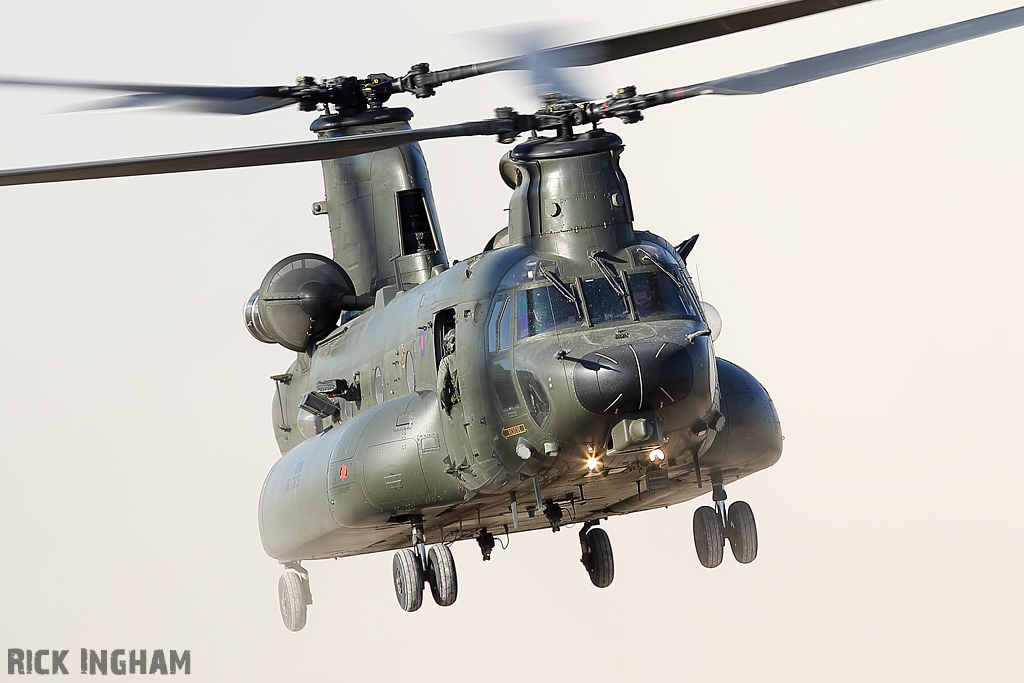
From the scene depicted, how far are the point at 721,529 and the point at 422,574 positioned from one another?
289 cm

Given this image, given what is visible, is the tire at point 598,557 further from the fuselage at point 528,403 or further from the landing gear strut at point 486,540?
the landing gear strut at point 486,540

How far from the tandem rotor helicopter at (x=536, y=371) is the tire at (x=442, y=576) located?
2 cm

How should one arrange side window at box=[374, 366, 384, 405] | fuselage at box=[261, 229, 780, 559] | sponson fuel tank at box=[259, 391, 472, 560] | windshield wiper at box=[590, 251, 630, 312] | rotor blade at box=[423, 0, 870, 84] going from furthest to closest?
1. side window at box=[374, 366, 384, 405]
2. sponson fuel tank at box=[259, 391, 472, 560]
3. windshield wiper at box=[590, 251, 630, 312]
4. fuselage at box=[261, 229, 780, 559]
5. rotor blade at box=[423, 0, 870, 84]

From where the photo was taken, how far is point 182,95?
1445 cm

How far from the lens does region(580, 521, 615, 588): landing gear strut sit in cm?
1662

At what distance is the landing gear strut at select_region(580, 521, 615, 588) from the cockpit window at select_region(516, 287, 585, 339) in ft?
12.6

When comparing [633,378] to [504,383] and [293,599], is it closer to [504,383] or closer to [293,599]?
[504,383]

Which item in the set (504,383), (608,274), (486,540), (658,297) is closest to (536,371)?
(504,383)

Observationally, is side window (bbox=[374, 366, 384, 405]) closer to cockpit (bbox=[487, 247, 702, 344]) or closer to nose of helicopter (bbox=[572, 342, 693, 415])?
cockpit (bbox=[487, 247, 702, 344])

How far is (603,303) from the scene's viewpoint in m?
13.3

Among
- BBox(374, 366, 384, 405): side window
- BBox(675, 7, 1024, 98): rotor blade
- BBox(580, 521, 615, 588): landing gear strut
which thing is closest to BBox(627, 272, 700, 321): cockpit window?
BBox(675, 7, 1024, 98): rotor blade

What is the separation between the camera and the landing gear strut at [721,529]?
1511 centimetres

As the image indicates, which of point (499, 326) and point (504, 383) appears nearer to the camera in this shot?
point (504, 383)

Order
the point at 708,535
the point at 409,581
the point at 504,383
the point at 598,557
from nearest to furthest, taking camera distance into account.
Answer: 1. the point at 504,383
2. the point at 409,581
3. the point at 708,535
4. the point at 598,557
